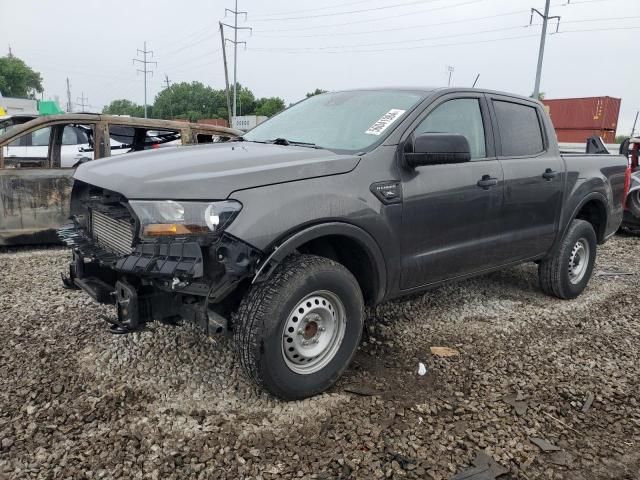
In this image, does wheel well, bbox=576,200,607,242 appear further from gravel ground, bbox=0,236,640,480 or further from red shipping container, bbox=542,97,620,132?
red shipping container, bbox=542,97,620,132

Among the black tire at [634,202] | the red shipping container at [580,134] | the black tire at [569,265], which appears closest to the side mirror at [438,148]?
the black tire at [569,265]

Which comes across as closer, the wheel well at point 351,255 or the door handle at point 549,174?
the wheel well at point 351,255

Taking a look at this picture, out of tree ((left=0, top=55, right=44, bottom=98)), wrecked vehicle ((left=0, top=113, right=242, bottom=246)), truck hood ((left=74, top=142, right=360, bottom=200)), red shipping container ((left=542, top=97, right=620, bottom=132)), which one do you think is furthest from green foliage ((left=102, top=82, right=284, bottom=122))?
truck hood ((left=74, top=142, right=360, bottom=200))

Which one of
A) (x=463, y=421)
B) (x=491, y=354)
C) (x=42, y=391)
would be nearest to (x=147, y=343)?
(x=42, y=391)

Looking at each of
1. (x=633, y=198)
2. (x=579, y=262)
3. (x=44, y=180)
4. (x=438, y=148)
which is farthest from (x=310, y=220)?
(x=633, y=198)

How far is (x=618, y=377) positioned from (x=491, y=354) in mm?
809

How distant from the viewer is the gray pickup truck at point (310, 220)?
2592mm

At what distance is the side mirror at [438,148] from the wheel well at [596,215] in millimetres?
2638

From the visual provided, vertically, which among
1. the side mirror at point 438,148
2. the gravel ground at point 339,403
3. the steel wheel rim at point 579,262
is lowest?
the gravel ground at point 339,403

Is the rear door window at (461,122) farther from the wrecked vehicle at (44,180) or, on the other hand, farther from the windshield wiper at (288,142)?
the wrecked vehicle at (44,180)

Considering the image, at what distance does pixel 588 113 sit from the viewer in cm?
2450

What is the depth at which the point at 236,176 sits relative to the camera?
266 cm

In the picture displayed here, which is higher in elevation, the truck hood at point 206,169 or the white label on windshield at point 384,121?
the white label on windshield at point 384,121

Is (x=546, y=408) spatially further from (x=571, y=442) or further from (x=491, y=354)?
(x=491, y=354)
